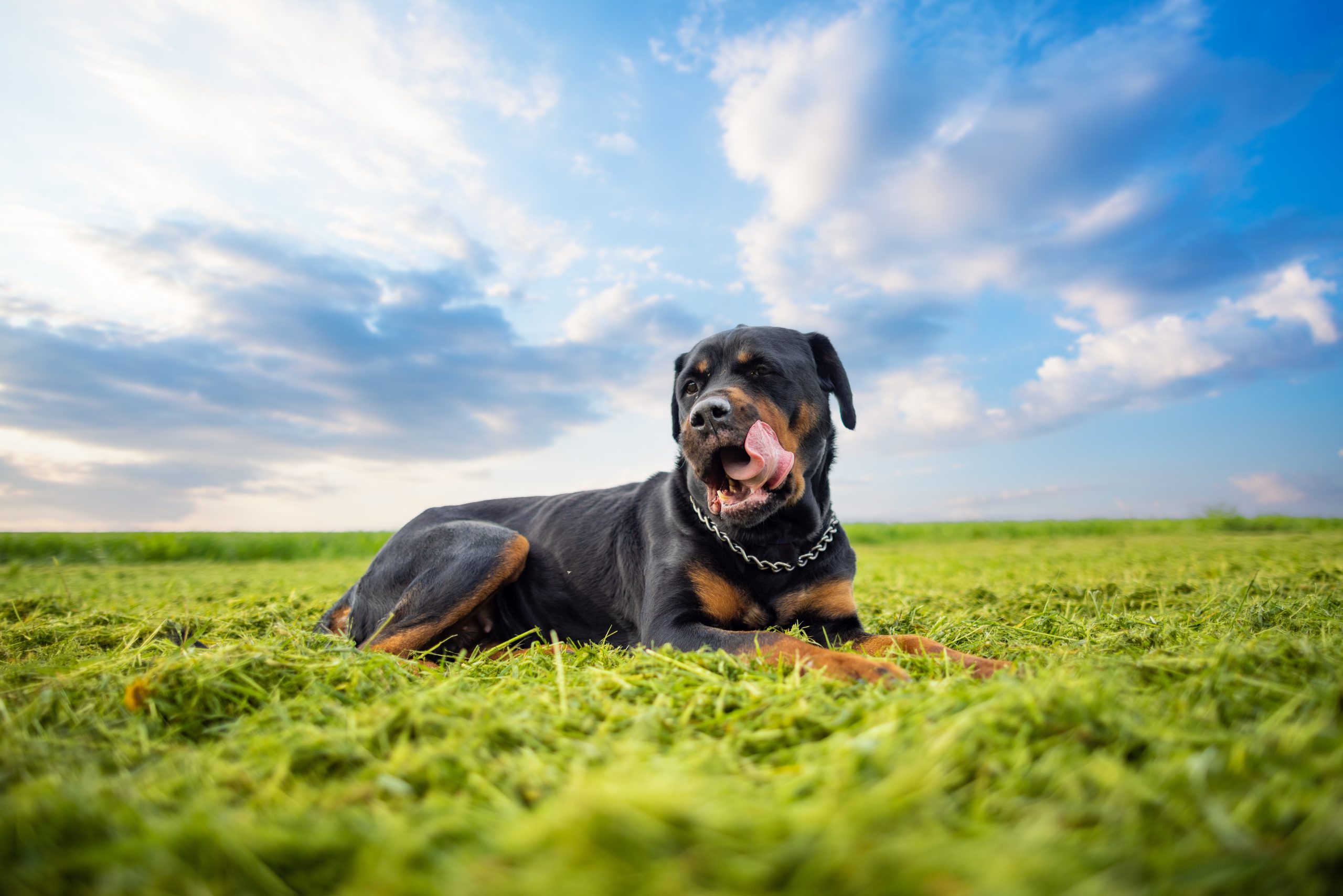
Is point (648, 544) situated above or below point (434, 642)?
above


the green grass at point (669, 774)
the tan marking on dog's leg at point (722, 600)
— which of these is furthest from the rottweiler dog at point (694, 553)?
the green grass at point (669, 774)

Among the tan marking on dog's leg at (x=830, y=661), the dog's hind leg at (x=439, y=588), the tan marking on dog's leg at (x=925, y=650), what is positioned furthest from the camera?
the dog's hind leg at (x=439, y=588)

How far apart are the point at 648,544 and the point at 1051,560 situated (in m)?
8.39

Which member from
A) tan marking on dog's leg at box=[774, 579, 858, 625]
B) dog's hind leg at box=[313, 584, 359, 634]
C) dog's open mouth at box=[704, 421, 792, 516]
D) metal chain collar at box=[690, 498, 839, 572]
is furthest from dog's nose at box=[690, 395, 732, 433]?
dog's hind leg at box=[313, 584, 359, 634]

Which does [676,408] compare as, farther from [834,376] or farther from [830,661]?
[830,661]

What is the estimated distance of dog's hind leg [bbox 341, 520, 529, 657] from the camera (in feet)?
12.5

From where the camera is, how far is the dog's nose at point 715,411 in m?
3.34

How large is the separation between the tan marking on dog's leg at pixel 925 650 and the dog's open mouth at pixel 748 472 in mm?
895

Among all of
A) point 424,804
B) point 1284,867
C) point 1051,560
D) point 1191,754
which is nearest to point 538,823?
point 424,804

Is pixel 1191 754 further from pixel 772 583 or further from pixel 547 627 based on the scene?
pixel 547 627

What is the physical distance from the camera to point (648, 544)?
4.06 m

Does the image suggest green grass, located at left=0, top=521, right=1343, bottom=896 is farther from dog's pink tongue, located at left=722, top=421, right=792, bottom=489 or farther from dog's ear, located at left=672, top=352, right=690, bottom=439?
dog's ear, located at left=672, top=352, right=690, bottom=439

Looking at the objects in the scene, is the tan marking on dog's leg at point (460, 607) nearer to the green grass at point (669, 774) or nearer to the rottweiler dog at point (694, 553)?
the rottweiler dog at point (694, 553)

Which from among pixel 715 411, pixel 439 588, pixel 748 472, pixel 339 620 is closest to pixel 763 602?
pixel 748 472
